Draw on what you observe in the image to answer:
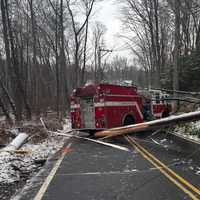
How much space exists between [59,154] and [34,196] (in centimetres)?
604

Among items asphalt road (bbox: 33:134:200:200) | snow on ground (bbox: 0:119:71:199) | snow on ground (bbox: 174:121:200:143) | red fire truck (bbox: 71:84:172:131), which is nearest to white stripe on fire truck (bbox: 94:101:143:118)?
red fire truck (bbox: 71:84:172:131)

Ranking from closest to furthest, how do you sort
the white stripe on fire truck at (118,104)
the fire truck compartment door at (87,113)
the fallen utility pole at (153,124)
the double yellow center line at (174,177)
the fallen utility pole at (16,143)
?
the fallen utility pole at (153,124) < the double yellow center line at (174,177) < the fallen utility pole at (16,143) < the white stripe on fire truck at (118,104) < the fire truck compartment door at (87,113)

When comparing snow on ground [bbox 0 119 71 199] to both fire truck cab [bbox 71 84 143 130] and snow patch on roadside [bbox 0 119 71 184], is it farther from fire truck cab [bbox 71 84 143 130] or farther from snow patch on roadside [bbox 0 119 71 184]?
fire truck cab [bbox 71 84 143 130]

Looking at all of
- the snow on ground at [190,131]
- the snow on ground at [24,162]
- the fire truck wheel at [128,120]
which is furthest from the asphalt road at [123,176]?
the fire truck wheel at [128,120]

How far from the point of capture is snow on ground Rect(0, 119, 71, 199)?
938cm

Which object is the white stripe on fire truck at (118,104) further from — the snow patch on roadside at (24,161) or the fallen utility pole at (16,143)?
the fallen utility pole at (16,143)

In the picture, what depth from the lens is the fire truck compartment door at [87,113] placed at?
18.3m

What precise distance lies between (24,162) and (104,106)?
22.7ft

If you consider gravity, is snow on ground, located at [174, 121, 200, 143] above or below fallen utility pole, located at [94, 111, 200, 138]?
below

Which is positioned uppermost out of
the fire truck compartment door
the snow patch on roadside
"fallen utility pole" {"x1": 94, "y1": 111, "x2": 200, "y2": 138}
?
"fallen utility pole" {"x1": 94, "y1": 111, "x2": 200, "y2": 138}

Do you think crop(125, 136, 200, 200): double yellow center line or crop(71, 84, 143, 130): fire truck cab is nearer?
crop(125, 136, 200, 200): double yellow center line

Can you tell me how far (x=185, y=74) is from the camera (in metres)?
33.5

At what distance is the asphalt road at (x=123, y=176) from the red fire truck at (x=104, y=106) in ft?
12.3

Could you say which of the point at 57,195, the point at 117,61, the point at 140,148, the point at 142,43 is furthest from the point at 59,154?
the point at 117,61
